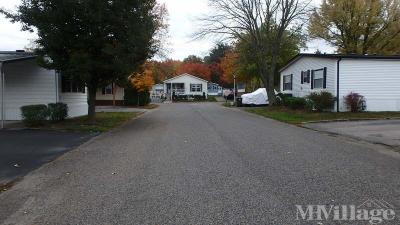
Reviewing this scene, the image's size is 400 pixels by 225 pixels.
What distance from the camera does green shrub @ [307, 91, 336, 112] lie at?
78.4 feet

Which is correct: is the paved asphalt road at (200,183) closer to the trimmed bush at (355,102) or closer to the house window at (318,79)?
the trimmed bush at (355,102)

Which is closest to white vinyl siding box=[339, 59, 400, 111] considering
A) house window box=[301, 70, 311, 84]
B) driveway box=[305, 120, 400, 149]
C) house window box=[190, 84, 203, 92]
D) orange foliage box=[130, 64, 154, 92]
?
house window box=[301, 70, 311, 84]

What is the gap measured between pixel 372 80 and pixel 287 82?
11.4m

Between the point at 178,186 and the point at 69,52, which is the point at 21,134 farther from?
the point at 178,186

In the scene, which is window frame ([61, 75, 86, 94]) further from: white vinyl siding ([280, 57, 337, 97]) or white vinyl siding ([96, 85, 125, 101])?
white vinyl siding ([96, 85, 125, 101])

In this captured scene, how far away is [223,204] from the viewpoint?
618 centimetres

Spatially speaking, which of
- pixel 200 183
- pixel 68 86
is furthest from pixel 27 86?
pixel 200 183

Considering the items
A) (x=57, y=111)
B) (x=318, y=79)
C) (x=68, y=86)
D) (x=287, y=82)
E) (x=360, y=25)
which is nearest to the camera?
(x=57, y=111)

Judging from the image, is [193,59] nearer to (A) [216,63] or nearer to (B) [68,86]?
(A) [216,63]

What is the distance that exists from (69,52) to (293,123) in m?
10.6

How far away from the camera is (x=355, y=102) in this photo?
23547mm

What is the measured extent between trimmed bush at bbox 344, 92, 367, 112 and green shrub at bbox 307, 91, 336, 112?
30.8 inches

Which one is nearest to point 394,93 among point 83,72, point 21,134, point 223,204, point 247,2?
point 247,2

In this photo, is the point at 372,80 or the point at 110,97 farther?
the point at 110,97
